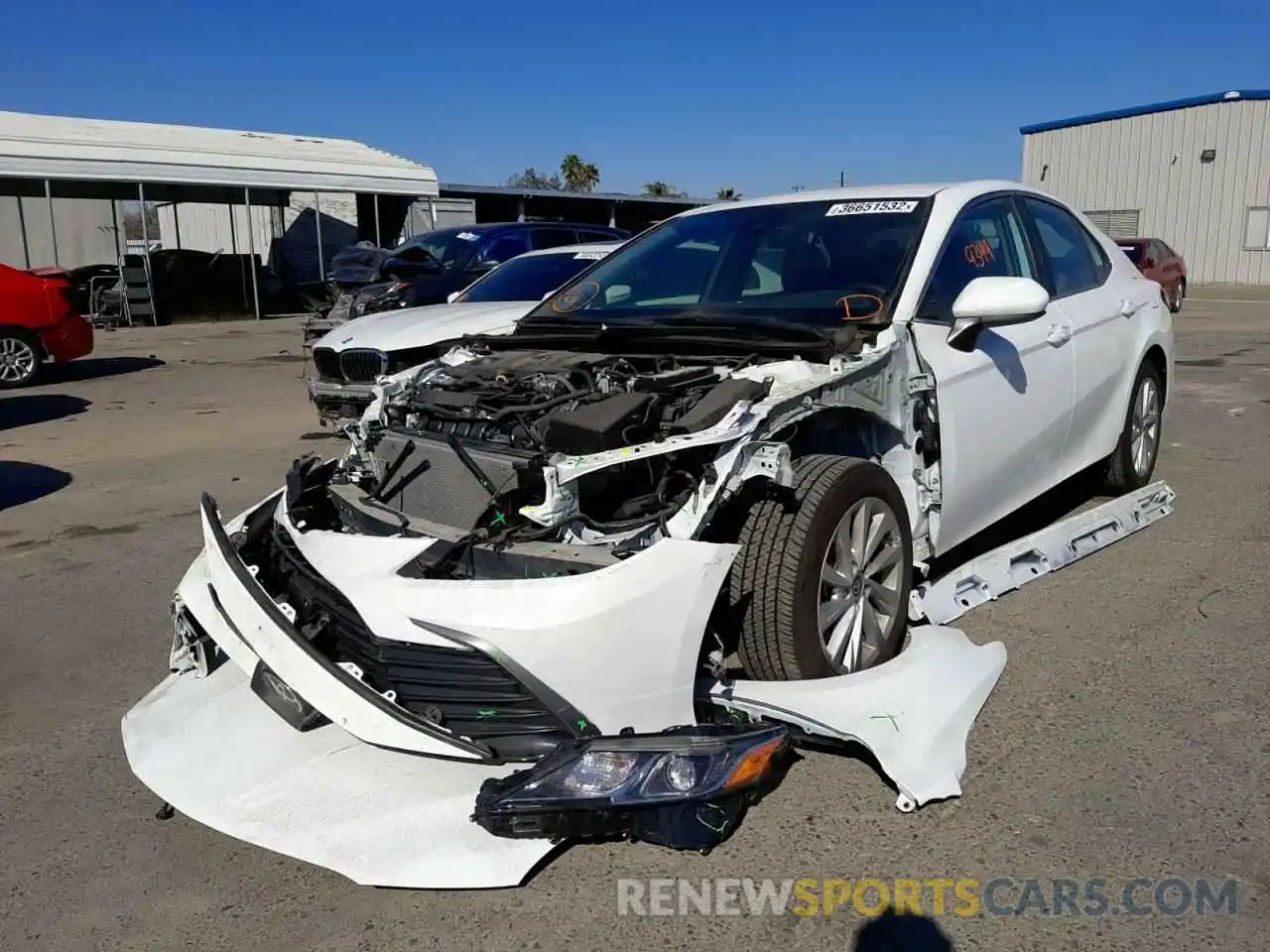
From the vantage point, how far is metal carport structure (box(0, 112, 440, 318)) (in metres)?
21.7

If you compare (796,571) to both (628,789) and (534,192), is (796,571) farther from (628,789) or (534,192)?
(534,192)

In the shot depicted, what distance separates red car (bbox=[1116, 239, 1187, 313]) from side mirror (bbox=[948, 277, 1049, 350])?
17.6 meters

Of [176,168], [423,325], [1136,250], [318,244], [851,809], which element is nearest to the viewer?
[851,809]

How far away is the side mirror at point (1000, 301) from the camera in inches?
147

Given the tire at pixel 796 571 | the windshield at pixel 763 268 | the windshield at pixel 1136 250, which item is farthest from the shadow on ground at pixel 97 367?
the windshield at pixel 1136 250

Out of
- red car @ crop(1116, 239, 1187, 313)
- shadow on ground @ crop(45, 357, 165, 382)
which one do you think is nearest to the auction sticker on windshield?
shadow on ground @ crop(45, 357, 165, 382)

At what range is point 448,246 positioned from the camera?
12781mm

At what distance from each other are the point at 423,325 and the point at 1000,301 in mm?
5357

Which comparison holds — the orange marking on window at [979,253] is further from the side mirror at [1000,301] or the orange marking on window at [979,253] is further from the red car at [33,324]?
the red car at [33,324]

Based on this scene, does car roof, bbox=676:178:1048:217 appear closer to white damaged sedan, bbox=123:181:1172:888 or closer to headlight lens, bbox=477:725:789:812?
white damaged sedan, bbox=123:181:1172:888

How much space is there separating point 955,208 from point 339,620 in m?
2.85

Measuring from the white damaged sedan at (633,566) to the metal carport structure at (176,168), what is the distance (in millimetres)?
20942

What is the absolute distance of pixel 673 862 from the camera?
2.71m

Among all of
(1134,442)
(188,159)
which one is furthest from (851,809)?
(188,159)
